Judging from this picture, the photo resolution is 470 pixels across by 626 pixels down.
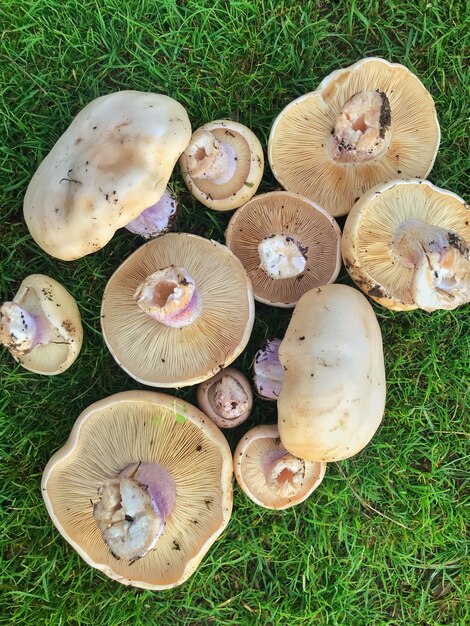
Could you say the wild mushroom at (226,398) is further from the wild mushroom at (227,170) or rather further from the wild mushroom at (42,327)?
the wild mushroom at (227,170)

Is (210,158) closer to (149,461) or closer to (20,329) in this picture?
(20,329)

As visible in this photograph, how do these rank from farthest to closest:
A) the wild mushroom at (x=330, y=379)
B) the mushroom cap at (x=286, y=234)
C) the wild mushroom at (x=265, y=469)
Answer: the mushroom cap at (x=286, y=234)
the wild mushroom at (x=265, y=469)
the wild mushroom at (x=330, y=379)

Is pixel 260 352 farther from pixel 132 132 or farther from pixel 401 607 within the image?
pixel 401 607

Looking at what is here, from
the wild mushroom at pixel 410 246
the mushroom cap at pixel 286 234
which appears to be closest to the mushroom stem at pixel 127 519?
the mushroom cap at pixel 286 234

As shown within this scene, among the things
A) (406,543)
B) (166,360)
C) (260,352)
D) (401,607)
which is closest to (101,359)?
(166,360)

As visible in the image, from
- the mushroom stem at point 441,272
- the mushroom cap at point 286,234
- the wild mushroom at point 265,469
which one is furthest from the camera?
the mushroom cap at point 286,234

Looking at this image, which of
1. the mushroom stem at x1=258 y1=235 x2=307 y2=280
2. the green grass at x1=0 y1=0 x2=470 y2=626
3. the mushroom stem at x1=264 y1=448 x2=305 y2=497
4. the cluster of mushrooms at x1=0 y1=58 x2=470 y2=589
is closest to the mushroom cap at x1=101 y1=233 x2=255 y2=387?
A: the cluster of mushrooms at x1=0 y1=58 x2=470 y2=589

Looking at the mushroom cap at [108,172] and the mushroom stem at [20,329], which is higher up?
the mushroom cap at [108,172]
